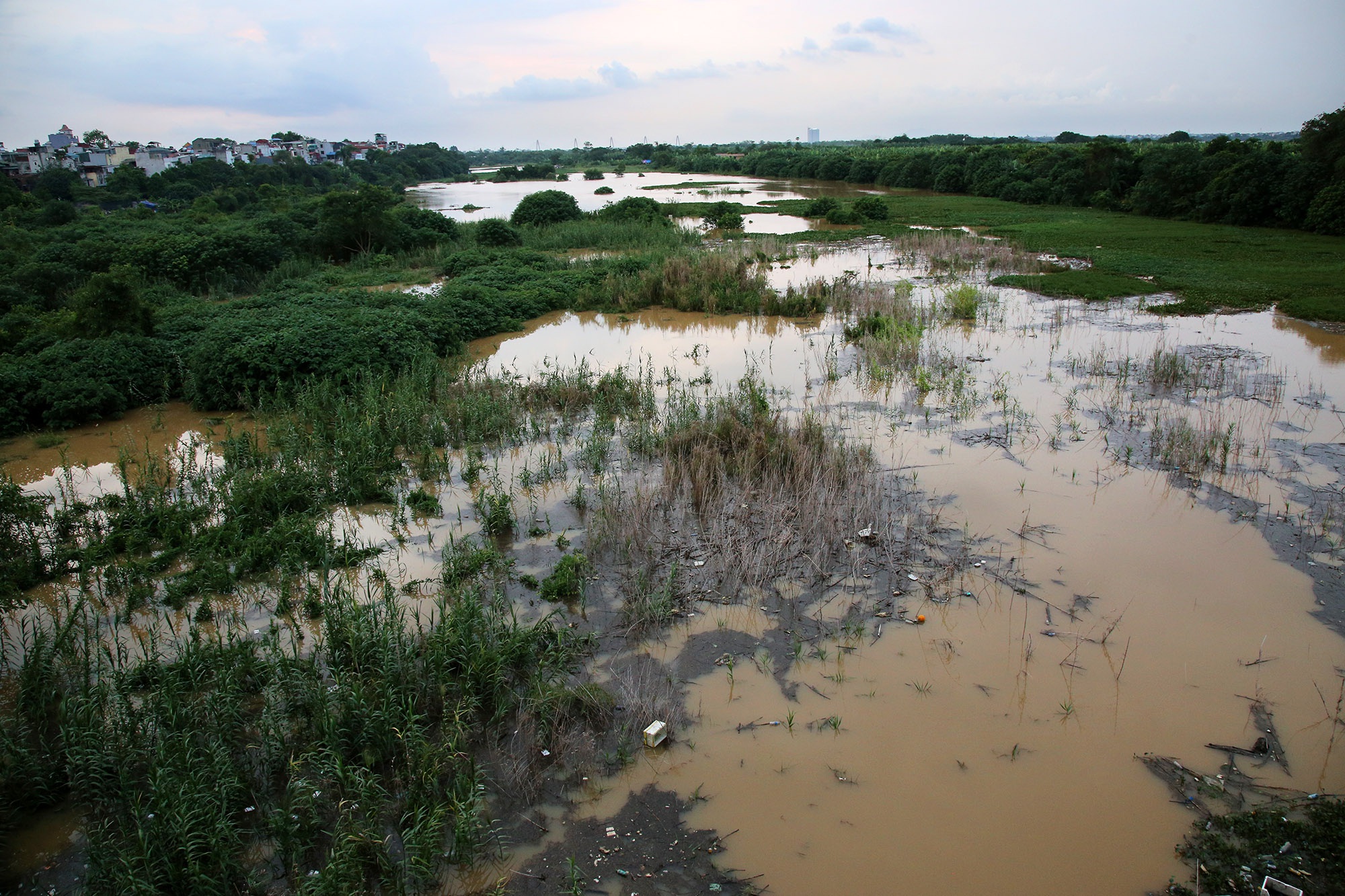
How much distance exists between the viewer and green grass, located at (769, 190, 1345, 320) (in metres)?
14.3

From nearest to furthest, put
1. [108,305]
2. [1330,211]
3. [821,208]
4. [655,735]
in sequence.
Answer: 1. [655,735]
2. [108,305]
3. [1330,211]
4. [821,208]

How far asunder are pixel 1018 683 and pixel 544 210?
2541 cm

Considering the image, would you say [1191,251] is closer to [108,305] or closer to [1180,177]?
[1180,177]

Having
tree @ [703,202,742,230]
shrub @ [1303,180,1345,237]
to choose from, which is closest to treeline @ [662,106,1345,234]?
shrub @ [1303,180,1345,237]

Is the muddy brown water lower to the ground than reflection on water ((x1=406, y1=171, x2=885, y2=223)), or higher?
lower

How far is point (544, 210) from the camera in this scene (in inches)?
1060

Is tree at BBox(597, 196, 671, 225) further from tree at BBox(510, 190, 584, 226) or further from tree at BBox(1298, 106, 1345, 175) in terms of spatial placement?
tree at BBox(1298, 106, 1345, 175)

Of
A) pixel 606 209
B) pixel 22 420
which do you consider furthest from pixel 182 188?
pixel 22 420

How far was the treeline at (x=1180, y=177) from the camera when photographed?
21.8m

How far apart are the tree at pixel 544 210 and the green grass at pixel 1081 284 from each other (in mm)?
16041

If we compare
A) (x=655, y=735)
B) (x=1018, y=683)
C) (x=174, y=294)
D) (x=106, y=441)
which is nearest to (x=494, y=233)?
(x=174, y=294)

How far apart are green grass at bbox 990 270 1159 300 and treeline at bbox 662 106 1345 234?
9.77 m

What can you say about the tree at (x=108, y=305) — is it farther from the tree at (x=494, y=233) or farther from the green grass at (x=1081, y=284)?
the green grass at (x=1081, y=284)

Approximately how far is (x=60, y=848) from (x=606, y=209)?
26228 millimetres
